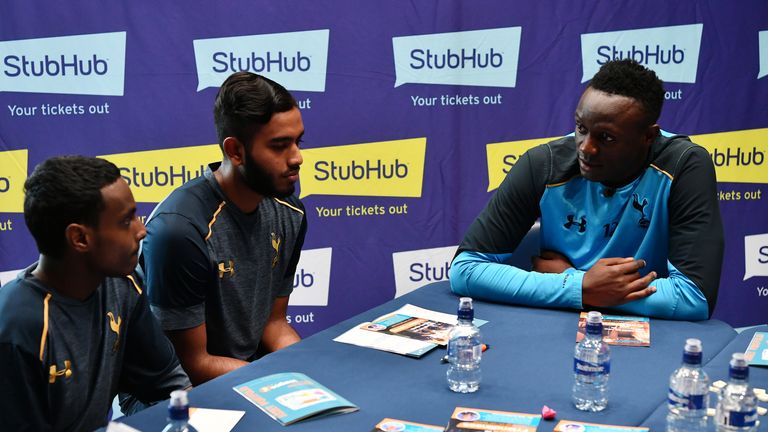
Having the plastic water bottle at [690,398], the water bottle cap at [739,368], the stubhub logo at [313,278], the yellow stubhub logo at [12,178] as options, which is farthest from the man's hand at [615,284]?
the yellow stubhub logo at [12,178]

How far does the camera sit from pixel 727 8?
3.72 meters

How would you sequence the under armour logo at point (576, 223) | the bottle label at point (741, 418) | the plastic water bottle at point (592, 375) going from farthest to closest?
the under armour logo at point (576, 223), the plastic water bottle at point (592, 375), the bottle label at point (741, 418)

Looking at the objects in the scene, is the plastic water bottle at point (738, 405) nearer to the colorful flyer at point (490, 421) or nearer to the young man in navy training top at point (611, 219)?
the colorful flyer at point (490, 421)

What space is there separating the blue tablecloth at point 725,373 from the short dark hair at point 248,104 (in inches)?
53.7

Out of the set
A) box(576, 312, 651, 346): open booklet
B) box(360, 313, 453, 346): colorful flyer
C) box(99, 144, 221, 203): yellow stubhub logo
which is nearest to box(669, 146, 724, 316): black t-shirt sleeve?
box(576, 312, 651, 346): open booklet

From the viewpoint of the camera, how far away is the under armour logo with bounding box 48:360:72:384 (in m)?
1.66

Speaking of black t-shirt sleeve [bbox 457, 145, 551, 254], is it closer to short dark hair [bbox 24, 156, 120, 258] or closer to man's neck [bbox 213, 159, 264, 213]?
man's neck [bbox 213, 159, 264, 213]

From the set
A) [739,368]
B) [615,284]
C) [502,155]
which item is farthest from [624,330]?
[502,155]

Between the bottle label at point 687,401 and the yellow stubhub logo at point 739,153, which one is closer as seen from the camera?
the bottle label at point 687,401

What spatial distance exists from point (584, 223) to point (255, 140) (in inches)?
44.0

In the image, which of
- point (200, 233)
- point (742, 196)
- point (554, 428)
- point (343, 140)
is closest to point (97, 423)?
point (200, 233)

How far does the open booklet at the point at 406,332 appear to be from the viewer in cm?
197

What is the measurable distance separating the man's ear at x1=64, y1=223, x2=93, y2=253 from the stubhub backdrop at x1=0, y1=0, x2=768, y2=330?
6.88ft

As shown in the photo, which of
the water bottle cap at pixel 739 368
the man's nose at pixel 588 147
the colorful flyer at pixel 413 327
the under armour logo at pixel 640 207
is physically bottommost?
the colorful flyer at pixel 413 327
